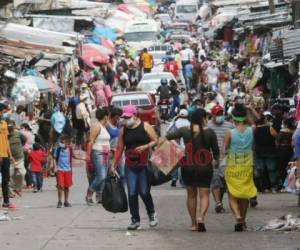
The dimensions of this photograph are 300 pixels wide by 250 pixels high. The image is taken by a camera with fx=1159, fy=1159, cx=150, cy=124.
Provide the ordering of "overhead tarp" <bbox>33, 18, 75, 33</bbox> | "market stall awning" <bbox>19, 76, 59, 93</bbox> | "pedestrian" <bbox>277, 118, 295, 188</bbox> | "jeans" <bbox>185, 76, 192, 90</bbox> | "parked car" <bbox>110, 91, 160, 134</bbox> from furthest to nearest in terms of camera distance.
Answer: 1. "jeans" <bbox>185, 76, 192, 90</bbox>
2. "overhead tarp" <bbox>33, 18, 75, 33</bbox>
3. "parked car" <bbox>110, 91, 160, 134</bbox>
4. "market stall awning" <bbox>19, 76, 59, 93</bbox>
5. "pedestrian" <bbox>277, 118, 295, 188</bbox>

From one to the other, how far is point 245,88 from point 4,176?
17.4 m

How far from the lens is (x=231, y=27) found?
1927 inches

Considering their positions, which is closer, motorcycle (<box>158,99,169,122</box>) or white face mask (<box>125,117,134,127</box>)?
white face mask (<box>125,117,134,127</box>)

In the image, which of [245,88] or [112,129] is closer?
[112,129]

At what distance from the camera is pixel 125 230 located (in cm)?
1628

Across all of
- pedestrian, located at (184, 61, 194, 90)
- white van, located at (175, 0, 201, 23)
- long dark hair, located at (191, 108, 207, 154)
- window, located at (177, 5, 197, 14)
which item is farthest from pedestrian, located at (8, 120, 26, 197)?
window, located at (177, 5, 197, 14)

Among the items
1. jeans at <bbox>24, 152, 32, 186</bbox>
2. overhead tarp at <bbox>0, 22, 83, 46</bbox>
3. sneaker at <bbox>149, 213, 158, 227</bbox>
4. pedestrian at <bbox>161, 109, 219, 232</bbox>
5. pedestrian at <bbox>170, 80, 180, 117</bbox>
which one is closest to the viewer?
pedestrian at <bbox>161, 109, 219, 232</bbox>

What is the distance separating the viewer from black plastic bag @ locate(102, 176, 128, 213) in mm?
16438

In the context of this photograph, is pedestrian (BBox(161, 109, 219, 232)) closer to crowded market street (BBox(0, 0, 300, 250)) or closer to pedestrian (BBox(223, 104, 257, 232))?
crowded market street (BBox(0, 0, 300, 250))

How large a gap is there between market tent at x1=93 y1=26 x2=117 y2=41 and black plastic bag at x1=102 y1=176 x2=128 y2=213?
37900 millimetres

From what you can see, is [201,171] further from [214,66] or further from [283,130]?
[214,66]

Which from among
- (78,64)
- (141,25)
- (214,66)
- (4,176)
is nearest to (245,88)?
(78,64)

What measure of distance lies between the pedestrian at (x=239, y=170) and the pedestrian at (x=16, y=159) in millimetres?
7086

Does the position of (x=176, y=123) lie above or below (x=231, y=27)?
below
